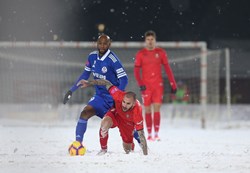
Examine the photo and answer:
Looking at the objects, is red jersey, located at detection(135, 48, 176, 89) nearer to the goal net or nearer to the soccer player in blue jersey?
the soccer player in blue jersey

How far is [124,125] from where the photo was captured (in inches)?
277

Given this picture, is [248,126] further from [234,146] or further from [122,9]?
[122,9]

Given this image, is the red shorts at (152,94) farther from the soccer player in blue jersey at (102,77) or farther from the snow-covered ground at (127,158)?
the soccer player in blue jersey at (102,77)

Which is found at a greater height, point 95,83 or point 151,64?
point 151,64

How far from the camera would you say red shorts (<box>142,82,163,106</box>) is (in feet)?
32.4

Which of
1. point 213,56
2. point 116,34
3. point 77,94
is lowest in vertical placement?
point 77,94

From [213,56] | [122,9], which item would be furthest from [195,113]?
[122,9]

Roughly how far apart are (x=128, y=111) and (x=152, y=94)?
316 centimetres

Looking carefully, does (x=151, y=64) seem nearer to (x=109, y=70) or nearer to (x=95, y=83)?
(x=109, y=70)

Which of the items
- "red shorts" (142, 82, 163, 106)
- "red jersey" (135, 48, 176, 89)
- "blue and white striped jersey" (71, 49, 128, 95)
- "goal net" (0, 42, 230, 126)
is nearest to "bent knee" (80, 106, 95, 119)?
"blue and white striped jersey" (71, 49, 128, 95)

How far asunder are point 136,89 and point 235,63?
49.9 feet

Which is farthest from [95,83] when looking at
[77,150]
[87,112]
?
[77,150]

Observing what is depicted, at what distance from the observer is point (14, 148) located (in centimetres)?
766

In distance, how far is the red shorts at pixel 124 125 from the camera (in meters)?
6.98
